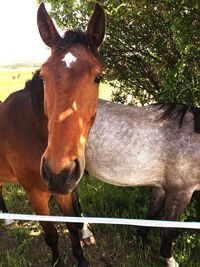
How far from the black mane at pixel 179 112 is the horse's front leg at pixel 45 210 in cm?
152

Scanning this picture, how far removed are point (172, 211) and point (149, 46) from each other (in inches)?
92.4

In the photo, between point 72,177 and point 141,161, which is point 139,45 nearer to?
point 141,161

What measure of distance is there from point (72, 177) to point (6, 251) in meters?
2.20

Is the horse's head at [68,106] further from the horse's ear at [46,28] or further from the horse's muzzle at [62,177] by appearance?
the horse's ear at [46,28]

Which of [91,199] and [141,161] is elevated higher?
[141,161]

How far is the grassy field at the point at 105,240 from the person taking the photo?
369 centimetres

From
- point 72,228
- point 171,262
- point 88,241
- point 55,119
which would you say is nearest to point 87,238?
point 88,241

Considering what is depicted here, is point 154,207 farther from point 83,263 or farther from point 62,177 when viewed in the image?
point 62,177

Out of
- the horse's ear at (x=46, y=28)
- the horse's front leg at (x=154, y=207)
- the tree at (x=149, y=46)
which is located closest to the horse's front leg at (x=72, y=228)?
the horse's front leg at (x=154, y=207)

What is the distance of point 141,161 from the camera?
3.55 meters

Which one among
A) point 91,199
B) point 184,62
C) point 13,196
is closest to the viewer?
point 184,62

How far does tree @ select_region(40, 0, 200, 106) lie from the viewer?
372 centimetres

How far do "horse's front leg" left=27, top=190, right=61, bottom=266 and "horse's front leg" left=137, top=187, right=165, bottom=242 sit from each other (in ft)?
3.38

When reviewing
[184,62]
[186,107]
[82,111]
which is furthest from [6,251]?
[184,62]
